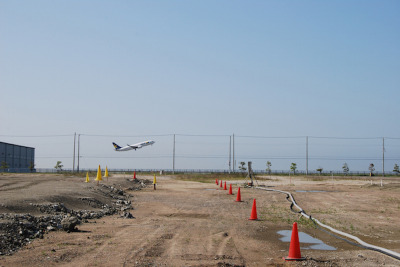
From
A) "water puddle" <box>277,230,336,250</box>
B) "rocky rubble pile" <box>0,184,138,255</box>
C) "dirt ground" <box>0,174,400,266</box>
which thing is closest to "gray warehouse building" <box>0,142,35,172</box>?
"rocky rubble pile" <box>0,184,138,255</box>

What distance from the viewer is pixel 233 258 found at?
9477 millimetres

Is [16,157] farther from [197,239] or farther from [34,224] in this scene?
[197,239]

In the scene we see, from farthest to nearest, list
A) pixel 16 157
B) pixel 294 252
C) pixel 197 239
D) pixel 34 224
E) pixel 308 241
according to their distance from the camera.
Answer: pixel 16 157 < pixel 34 224 < pixel 308 241 < pixel 197 239 < pixel 294 252

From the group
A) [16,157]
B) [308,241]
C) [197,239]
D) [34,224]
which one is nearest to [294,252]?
[308,241]

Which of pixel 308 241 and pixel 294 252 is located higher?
Result: pixel 294 252

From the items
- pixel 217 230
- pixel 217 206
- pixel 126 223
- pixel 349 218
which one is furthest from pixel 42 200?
pixel 349 218

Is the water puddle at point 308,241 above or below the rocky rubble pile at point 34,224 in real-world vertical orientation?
below

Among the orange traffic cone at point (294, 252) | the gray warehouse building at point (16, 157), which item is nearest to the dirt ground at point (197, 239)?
the orange traffic cone at point (294, 252)

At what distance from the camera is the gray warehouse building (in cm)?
9384

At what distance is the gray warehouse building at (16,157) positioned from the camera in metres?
93.8

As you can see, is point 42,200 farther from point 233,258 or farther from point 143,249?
point 233,258

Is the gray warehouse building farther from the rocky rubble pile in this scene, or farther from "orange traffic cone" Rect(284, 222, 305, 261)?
"orange traffic cone" Rect(284, 222, 305, 261)

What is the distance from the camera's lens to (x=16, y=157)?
102 meters

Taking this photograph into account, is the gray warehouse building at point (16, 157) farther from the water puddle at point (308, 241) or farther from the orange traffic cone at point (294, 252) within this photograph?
the orange traffic cone at point (294, 252)
